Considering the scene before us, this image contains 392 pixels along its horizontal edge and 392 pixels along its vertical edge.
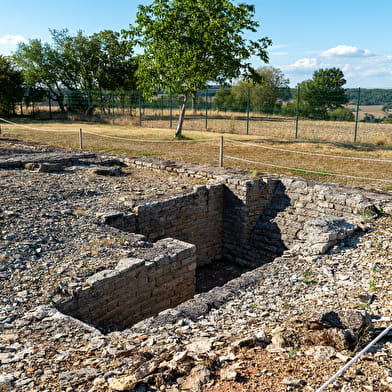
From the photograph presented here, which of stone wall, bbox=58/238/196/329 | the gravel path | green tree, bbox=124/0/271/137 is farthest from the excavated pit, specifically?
green tree, bbox=124/0/271/137

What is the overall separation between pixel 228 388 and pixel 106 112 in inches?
1205

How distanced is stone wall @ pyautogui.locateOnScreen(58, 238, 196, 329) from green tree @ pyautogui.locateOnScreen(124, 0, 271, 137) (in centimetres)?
1334

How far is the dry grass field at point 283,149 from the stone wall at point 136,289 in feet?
17.4

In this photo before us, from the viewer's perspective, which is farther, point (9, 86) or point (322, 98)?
point (9, 86)

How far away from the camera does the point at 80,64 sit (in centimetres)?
3444

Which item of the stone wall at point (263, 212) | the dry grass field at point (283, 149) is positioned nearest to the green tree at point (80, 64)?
the dry grass field at point (283, 149)

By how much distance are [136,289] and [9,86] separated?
1222 inches

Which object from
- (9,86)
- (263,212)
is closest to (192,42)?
(263,212)

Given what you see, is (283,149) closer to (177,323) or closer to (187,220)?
(187,220)

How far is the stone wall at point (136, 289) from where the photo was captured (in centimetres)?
480

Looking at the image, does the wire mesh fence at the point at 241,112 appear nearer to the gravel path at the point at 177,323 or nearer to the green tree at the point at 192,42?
the green tree at the point at 192,42

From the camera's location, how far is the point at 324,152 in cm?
1597

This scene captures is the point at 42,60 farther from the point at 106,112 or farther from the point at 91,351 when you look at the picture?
the point at 91,351

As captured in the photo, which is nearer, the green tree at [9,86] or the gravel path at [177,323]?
the gravel path at [177,323]
